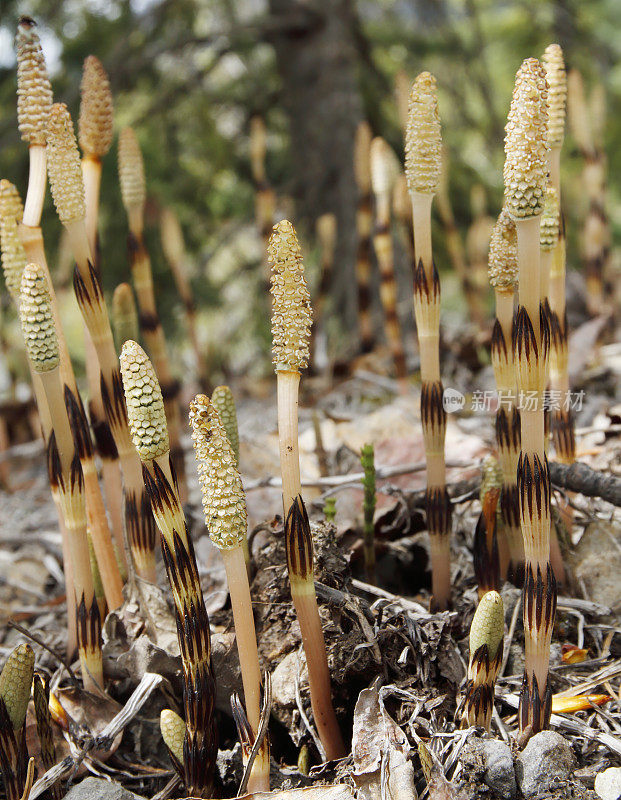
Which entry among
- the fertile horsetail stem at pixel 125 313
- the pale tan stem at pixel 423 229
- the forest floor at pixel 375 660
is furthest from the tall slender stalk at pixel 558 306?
the fertile horsetail stem at pixel 125 313

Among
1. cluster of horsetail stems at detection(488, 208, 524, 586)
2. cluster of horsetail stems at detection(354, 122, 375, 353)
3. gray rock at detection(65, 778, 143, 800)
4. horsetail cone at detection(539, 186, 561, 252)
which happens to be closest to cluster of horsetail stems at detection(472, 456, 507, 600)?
cluster of horsetail stems at detection(488, 208, 524, 586)

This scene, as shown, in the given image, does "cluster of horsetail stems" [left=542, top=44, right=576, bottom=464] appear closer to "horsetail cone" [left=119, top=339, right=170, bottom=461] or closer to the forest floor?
the forest floor

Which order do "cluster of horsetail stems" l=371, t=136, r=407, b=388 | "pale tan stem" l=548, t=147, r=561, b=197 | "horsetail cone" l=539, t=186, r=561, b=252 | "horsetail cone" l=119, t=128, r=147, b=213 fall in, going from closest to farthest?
"horsetail cone" l=539, t=186, r=561, b=252 < "pale tan stem" l=548, t=147, r=561, b=197 < "horsetail cone" l=119, t=128, r=147, b=213 < "cluster of horsetail stems" l=371, t=136, r=407, b=388

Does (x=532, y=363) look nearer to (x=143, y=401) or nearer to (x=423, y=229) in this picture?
(x=423, y=229)

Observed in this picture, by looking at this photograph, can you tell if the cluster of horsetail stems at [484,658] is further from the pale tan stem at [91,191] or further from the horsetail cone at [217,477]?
the pale tan stem at [91,191]

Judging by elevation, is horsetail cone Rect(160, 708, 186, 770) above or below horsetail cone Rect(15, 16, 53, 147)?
below

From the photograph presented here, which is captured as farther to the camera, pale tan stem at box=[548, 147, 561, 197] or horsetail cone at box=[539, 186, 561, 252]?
pale tan stem at box=[548, 147, 561, 197]
